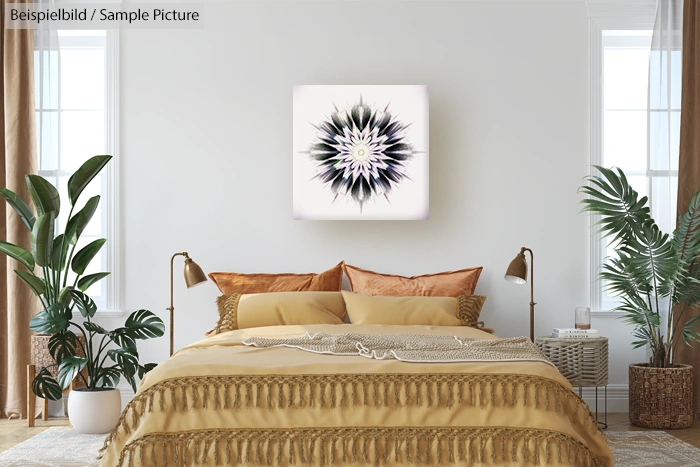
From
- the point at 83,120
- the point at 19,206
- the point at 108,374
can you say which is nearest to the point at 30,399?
the point at 108,374

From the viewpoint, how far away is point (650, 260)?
15.6 feet

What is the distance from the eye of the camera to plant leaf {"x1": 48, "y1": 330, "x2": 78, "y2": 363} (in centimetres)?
443

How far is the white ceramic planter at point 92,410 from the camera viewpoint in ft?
14.5

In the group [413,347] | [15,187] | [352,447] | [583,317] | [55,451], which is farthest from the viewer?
[15,187]

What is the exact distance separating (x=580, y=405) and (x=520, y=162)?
2537 mm

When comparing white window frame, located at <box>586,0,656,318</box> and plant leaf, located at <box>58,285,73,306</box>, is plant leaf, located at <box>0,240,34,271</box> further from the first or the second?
white window frame, located at <box>586,0,656,318</box>

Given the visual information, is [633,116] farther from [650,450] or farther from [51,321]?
[51,321]

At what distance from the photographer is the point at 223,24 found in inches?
207

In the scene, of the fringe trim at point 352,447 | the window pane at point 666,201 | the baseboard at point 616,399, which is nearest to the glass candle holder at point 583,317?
the baseboard at point 616,399

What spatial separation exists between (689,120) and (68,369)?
450 centimetres

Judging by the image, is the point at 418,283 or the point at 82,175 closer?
the point at 82,175

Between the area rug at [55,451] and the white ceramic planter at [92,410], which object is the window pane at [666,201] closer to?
the white ceramic planter at [92,410]

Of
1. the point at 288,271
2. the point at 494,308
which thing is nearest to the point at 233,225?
the point at 288,271

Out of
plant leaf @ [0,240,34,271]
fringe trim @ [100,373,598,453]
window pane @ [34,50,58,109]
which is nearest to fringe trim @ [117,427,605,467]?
fringe trim @ [100,373,598,453]
